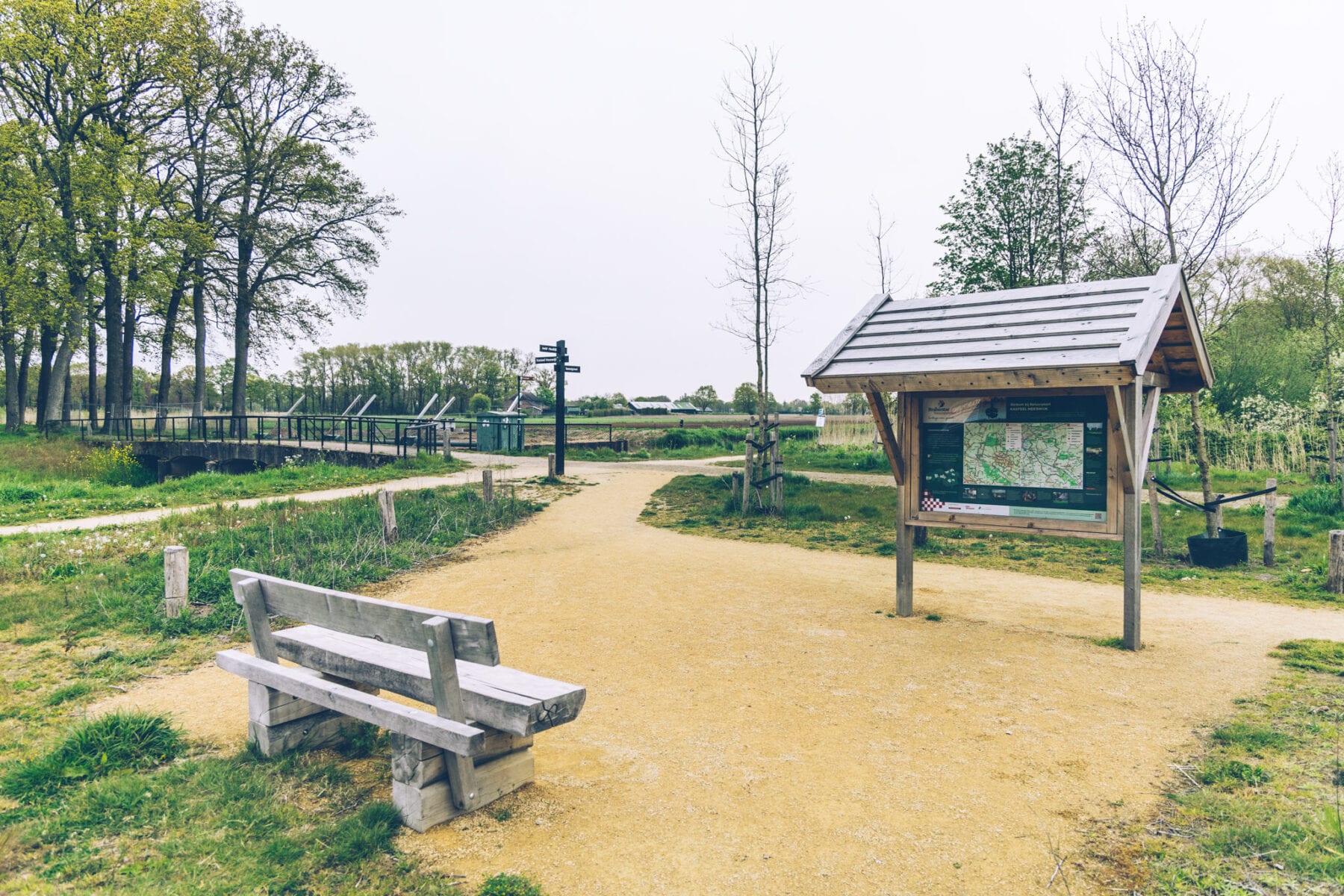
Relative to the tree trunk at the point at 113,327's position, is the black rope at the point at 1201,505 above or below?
below

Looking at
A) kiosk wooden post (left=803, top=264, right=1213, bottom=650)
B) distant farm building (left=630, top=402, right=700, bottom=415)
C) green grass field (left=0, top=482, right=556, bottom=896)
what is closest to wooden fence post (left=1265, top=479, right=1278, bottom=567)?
kiosk wooden post (left=803, top=264, right=1213, bottom=650)

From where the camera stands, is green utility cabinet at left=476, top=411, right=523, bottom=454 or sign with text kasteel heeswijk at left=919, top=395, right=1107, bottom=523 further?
green utility cabinet at left=476, top=411, right=523, bottom=454

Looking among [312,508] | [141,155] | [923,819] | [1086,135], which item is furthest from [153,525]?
[141,155]

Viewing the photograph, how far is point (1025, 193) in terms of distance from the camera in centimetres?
1608

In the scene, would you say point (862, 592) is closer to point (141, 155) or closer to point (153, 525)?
point (153, 525)

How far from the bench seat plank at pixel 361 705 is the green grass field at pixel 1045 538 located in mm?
8225

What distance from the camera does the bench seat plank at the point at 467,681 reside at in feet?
10.6

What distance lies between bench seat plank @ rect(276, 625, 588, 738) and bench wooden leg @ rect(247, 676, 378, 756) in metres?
0.22

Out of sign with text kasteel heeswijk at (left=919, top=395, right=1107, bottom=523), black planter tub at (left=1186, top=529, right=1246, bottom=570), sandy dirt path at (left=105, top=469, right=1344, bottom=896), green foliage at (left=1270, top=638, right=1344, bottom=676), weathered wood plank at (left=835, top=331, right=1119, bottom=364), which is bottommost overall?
sandy dirt path at (left=105, top=469, right=1344, bottom=896)

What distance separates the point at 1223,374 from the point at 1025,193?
11.9 m

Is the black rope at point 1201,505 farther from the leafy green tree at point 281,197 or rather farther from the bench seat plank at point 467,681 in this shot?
the leafy green tree at point 281,197

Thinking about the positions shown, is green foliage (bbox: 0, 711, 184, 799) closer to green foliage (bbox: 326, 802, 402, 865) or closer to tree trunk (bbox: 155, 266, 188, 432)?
green foliage (bbox: 326, 802, 402, 865)

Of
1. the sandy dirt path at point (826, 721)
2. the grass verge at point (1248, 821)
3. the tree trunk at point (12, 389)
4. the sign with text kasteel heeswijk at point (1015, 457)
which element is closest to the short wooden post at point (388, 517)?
the sandy dirt path at point (826, 721)

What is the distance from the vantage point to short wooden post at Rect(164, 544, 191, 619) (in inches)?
269
